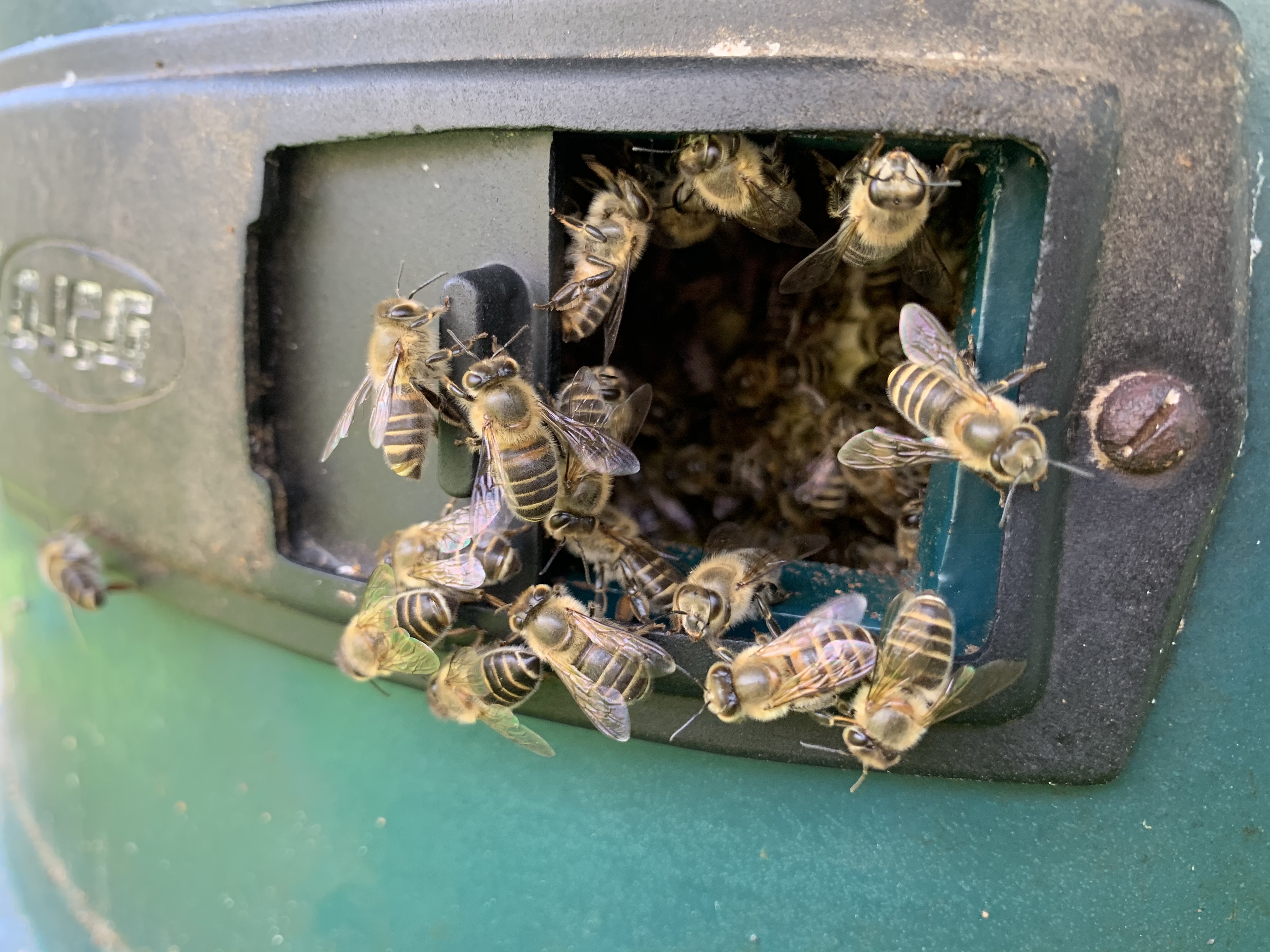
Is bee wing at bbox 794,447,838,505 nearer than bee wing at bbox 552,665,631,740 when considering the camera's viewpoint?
No

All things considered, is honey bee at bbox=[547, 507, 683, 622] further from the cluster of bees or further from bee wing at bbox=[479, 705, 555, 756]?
bee wing at bbox=[479, 705, 555, 756]

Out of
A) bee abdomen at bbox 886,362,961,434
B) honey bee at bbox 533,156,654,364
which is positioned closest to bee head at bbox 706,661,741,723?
bee abdomen at bbox 886,362,961,434

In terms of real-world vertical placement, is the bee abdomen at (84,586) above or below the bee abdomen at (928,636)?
below

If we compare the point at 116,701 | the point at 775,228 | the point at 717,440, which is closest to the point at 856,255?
the point at 775,228

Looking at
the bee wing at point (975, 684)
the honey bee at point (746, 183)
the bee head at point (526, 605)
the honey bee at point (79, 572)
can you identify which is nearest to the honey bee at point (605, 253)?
the honey bee at point (746, 183)

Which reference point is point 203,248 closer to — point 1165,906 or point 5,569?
point 5,569

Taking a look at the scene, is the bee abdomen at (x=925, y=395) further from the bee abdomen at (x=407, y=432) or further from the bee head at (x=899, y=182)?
the bee abdomen at (x=407, y=432)

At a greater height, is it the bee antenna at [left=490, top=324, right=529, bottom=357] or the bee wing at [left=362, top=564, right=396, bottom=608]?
the bee antenna at [left=490, top=324, right=529, bottom=357]
